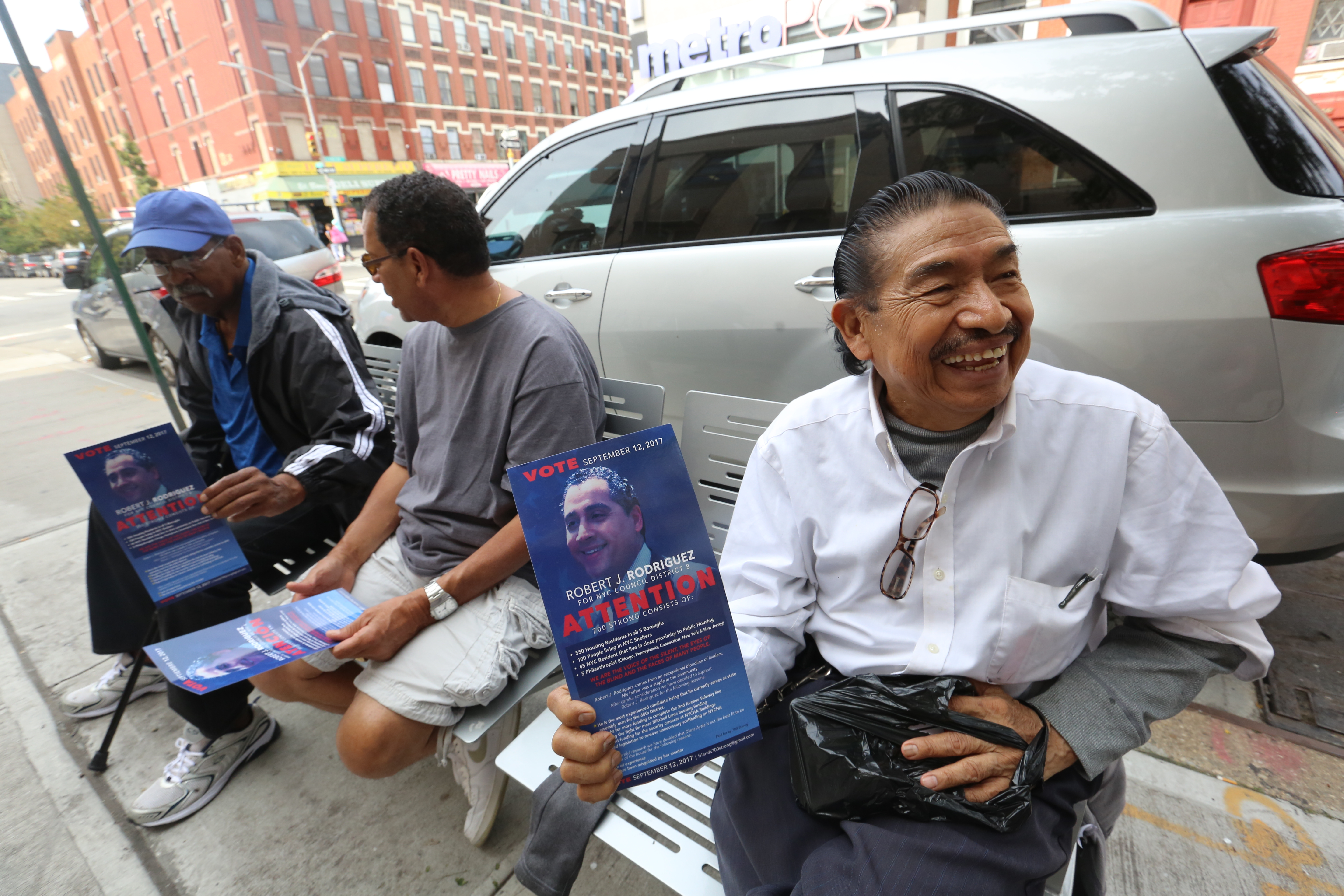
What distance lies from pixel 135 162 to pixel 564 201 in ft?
140

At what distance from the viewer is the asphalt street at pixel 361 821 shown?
1577 mm

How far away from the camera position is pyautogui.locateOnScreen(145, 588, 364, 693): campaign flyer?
1410mm

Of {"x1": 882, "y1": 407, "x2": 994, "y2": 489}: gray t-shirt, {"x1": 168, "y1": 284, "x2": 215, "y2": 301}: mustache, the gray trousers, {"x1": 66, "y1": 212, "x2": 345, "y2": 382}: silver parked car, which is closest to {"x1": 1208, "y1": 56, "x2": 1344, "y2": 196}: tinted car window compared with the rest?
{"x1": 882, "y1": 407, "x2": 994, "y2": 489}: gray t-shirt

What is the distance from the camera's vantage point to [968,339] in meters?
1.00

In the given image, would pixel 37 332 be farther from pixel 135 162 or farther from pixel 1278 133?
pixel 135 162

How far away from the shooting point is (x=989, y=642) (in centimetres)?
102

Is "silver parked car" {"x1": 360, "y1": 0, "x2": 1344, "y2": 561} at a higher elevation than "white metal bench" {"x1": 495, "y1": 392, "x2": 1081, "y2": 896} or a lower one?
higher

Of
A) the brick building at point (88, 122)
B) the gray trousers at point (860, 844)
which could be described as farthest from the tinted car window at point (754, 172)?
the brick building at point (88, 122)

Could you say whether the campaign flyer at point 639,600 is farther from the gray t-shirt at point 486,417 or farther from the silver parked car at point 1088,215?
the silver parked car at point 1088,215

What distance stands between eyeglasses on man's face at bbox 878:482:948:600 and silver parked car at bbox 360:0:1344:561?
3.92 ft

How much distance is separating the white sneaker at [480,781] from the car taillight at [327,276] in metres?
6.79

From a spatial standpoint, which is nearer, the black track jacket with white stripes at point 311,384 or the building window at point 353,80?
the black track jacket with white stripes at point 311,384

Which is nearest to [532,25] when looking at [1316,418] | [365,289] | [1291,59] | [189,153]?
[189,153]

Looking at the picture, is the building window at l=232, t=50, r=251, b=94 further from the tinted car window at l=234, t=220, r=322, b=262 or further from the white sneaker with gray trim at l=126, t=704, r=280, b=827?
the white sneaker with gray trim at l=126, t=704, r=280, b=827
